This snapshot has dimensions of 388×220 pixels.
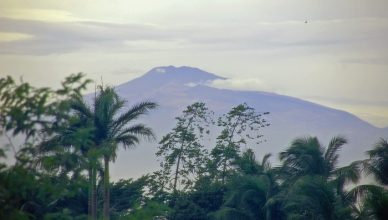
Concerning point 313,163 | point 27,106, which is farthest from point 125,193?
point 27,106

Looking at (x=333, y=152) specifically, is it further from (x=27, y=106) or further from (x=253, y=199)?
(x=27, y=106)

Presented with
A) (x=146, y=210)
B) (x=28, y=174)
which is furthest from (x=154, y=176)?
(x=28, y=174)

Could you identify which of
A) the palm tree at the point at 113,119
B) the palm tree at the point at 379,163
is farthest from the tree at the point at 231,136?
the palm tree at the point at 113,119

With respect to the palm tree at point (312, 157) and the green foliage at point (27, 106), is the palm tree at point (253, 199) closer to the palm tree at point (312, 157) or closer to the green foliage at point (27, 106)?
the palm tree at point (312, 157)

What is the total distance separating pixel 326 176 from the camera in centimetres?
3559

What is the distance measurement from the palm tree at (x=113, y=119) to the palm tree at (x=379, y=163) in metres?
7.57

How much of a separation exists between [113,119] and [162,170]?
18.5 meters

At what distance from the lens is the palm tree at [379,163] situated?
107ft

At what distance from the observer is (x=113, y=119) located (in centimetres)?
3152

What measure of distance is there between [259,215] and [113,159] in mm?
9107

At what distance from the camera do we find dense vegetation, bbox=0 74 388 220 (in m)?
16.8

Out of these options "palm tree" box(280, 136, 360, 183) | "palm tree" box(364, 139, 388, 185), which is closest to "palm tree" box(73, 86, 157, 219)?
"palm tree" box(280, 136, 360, 183)

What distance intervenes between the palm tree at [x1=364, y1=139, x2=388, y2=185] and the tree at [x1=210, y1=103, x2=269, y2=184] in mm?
15078

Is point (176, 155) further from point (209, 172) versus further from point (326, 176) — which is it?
point (326, 176)
